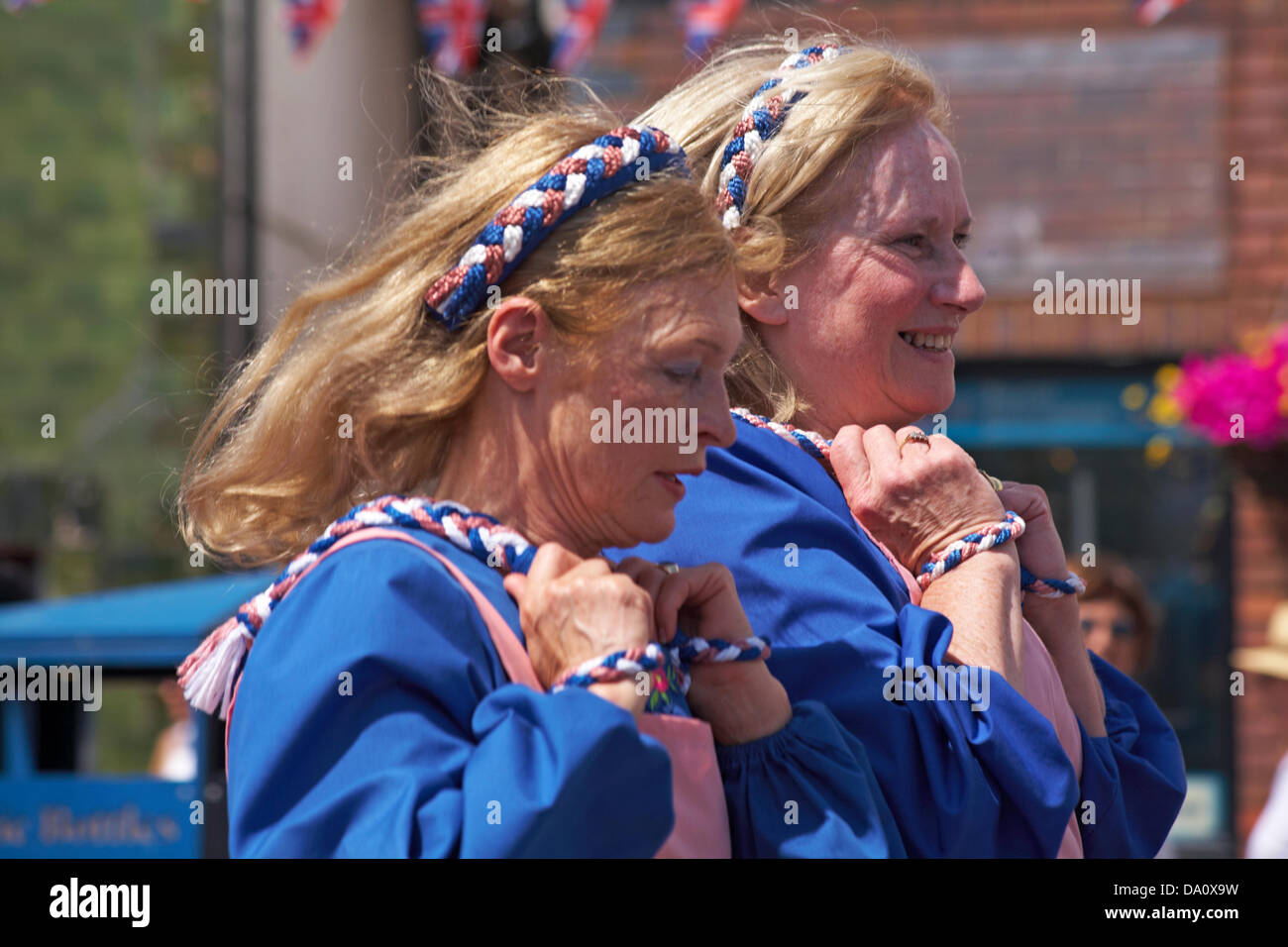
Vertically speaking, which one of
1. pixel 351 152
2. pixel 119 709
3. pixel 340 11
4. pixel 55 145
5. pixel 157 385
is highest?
pixel 55 145

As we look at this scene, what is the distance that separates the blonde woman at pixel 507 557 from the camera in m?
1.34

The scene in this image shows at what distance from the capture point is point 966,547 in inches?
74.8

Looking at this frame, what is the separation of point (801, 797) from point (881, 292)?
79 cm

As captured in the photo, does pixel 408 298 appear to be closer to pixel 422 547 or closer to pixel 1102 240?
pixel 422 547

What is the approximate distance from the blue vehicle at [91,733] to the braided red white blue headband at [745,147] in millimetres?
2604

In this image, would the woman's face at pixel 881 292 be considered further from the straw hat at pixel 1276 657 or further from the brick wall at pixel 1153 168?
the brick wall at pixel 1153 168

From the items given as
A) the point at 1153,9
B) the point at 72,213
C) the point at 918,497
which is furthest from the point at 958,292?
the point at 72,213

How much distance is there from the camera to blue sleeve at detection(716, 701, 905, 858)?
1524mm

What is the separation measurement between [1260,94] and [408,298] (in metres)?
6.08

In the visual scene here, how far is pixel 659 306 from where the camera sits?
1.59 meters

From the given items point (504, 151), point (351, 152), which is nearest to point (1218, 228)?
point (351, 152)

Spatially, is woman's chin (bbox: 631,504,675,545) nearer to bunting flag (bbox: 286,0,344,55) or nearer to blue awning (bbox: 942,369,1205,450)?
bunting flag (bbox: 286,0,344,55)

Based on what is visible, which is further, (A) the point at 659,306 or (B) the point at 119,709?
(B) the point at 119,709

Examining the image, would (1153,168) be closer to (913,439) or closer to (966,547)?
(913,439)
